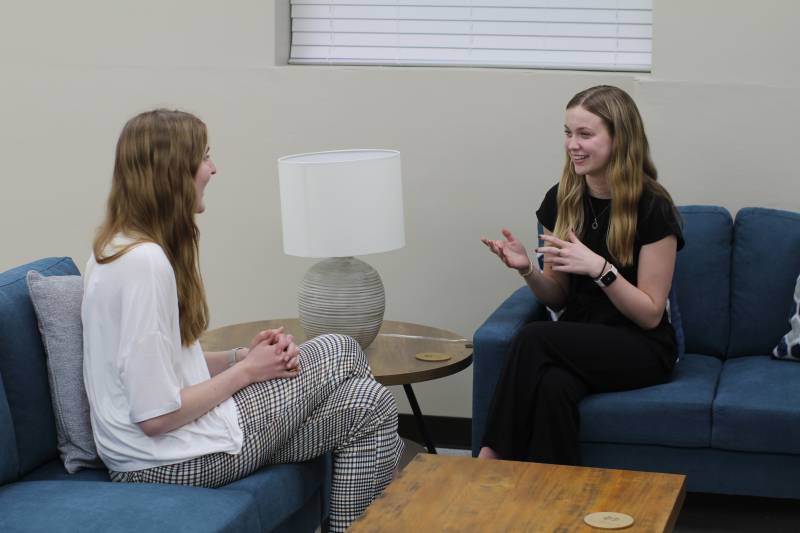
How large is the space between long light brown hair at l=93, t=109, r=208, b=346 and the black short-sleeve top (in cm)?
139

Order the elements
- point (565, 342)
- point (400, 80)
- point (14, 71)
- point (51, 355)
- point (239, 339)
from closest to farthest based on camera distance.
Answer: point (51, 355) < point (565, 342) < point (239, 339) < point (400, 80) < point (14, 71)

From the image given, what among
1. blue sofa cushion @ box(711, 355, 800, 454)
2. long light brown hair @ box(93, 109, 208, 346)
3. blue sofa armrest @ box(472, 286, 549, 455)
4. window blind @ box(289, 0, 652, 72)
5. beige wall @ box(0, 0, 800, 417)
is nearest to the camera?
long light brown hair @ box(93, 109, 208, 346)

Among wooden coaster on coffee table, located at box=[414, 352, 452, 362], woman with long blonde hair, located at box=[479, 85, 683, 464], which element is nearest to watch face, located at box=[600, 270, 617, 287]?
woman with long blonde hair, located at box=[479, 85, 683, 464]

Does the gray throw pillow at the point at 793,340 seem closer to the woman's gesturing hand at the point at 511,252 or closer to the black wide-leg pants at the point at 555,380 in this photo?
the black wide-leg pants at the point at 555,380

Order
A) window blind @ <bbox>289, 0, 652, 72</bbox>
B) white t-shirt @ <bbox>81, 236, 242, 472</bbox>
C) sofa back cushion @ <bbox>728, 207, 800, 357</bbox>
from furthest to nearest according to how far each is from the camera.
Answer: window blind @ <bbox>289, 0, 652, 72</bbox> → sofa back cushion @ <bbox>728, 207, 800, 357</bbox> → white t-shirt @ <bbox>81, 236, 242, 472</bbox>

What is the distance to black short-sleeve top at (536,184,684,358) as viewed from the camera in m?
3.23

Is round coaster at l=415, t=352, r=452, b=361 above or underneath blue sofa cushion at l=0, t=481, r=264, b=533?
above

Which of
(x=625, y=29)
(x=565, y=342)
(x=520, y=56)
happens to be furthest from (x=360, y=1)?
(x=565, y=342)

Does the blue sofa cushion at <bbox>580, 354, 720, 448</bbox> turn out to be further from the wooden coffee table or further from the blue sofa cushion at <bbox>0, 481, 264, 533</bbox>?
the blue sofa cushion at <bbox>0, 481, 264, 533</bbox>

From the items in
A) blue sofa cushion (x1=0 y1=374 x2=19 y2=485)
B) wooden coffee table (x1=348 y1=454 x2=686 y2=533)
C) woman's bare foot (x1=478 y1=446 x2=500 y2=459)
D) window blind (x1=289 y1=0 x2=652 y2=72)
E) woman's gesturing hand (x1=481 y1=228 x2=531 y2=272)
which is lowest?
woman's bare foot (x1=478 y1=446 x2=500 y2=459)

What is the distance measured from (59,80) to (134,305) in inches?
90.5

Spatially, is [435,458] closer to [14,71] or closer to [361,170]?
[361,170]

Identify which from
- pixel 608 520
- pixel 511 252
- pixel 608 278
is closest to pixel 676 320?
pixel 608 278

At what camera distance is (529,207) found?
400 centimetres
